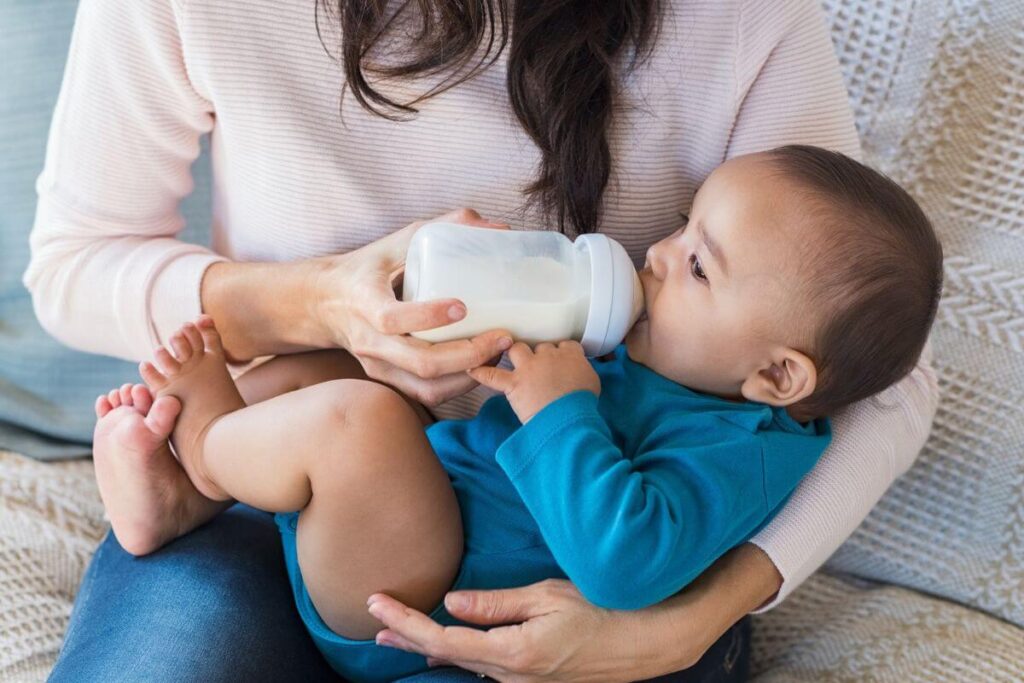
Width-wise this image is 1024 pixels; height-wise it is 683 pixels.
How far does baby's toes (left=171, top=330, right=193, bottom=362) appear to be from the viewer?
3.44 feet

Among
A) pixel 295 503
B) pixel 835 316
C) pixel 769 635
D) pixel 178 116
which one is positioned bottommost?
pixel 769 635

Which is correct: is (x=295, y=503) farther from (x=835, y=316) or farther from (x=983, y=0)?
(x=983, y=0)

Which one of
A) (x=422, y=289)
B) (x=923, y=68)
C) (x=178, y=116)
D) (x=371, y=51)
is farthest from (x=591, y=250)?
(x=923, y=68)

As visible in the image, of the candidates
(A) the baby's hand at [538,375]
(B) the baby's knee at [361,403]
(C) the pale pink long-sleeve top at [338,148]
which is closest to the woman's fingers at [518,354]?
(A) the baby's hand at [538,375]

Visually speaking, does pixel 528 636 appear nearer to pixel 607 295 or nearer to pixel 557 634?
pixel 557 634

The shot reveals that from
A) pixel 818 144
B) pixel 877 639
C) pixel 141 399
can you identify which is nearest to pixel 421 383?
pixel 141 399

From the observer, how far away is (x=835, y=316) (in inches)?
38.3

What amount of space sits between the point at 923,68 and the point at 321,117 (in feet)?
2.39

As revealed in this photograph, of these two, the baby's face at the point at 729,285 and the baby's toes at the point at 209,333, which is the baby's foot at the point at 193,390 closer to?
the baby's toes at the point at 209,333

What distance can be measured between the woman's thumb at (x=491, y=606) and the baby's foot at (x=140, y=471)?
1.05ft

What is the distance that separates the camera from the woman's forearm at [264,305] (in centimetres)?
107

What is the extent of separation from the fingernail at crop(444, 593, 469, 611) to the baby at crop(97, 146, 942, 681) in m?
0.04

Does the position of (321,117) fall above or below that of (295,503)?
above

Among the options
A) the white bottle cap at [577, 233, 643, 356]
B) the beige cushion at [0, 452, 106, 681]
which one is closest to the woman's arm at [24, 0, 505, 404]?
the white bottle cap at [577, 233, 643, 356]
